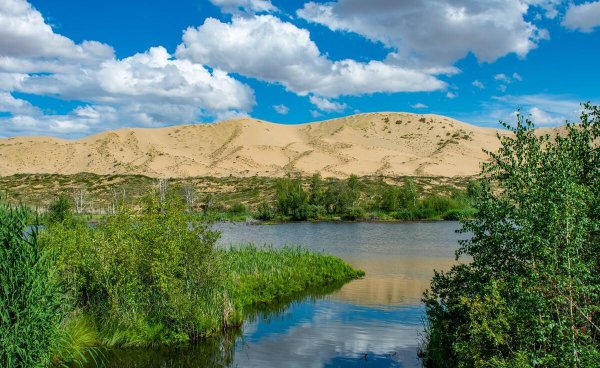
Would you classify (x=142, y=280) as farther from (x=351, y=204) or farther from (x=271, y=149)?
(x=271, y=149)

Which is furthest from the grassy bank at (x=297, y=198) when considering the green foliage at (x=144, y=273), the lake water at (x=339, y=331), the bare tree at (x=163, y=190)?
the green foliage at (x=144, y=273)

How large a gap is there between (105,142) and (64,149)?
10647mm

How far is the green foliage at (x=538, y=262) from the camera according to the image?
8.56m

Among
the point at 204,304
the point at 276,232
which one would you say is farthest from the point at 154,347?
the point at 276,232

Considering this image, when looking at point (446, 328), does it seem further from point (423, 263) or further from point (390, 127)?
point (390, 127)

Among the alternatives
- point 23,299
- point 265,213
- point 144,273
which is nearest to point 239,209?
point 265,213

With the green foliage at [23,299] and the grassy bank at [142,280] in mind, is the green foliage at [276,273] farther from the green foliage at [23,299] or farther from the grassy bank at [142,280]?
the green foliage at [23,299]

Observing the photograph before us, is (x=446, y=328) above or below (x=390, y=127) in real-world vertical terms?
below

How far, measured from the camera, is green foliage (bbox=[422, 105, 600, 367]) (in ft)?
28.1

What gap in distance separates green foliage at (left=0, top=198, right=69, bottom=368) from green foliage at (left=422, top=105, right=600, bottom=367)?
7.94m

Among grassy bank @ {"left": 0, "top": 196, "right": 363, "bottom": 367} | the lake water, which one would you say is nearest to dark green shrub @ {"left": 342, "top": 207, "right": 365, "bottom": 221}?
the lake water

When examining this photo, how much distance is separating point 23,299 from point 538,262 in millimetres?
9434

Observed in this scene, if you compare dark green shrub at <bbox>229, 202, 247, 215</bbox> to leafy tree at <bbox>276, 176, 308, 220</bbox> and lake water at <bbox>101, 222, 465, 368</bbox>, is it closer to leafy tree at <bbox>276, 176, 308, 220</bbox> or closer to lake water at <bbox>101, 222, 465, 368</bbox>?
leafy tree at <bbox>276, 176, 308, 220</bbox>

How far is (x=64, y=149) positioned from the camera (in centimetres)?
14625
